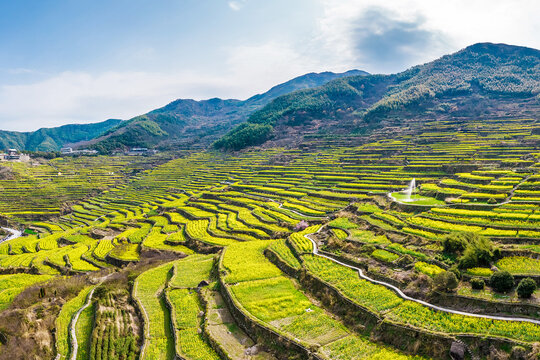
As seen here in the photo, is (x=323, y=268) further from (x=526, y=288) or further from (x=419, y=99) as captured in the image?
(x=419, y=99)

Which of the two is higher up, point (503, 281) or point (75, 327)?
point (503, 281)

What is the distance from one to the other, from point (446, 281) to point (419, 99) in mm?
122303

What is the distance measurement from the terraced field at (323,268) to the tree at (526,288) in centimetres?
19

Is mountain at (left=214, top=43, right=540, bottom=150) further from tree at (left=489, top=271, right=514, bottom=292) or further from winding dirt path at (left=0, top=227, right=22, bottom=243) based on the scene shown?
tree at (left=489, top=271, right=514, bottom=292)

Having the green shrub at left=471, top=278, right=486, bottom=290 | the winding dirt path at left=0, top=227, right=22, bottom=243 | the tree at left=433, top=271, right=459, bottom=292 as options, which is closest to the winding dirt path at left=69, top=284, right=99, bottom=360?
the tree at left=433, top=271, right=459, bottom=292

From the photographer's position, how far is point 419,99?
12594 centimetres

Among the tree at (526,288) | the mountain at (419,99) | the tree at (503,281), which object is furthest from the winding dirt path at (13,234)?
the tree at (526,288)

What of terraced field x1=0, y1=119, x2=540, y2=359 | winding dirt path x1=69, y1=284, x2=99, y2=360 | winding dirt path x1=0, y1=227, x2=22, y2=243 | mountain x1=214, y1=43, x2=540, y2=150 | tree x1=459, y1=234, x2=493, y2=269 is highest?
mountain x1=214, y1=43, x2=540, y2=150

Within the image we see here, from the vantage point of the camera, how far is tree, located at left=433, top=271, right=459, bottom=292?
19922 millimetres

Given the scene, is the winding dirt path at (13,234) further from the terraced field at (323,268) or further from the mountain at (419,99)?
the mountain at (419,99)

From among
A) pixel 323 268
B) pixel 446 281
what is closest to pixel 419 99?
pixel 323 268

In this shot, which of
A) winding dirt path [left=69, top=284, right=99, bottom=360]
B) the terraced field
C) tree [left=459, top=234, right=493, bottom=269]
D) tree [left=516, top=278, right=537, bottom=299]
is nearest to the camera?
tree [left=516, top=278, right=537, bottom=299]

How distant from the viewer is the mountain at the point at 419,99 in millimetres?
112938

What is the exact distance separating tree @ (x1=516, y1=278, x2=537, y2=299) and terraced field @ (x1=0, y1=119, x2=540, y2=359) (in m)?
0.19
